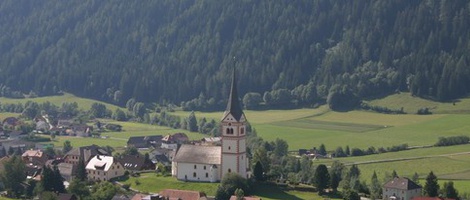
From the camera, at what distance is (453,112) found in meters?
175

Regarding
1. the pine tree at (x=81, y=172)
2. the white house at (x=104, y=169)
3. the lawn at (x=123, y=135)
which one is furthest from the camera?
the lawn at (x=123, y=135)

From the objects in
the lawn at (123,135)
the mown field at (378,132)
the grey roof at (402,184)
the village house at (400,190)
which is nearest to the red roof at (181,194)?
the village house at (400,190)

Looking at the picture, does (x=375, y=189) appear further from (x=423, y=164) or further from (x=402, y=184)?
(x=423, y=164)

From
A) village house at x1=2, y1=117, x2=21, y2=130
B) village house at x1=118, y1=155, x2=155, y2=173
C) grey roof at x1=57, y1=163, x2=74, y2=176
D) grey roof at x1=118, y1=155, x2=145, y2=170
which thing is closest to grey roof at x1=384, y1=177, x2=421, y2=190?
village house at x1=118, y1=155, x2=155, y2=173

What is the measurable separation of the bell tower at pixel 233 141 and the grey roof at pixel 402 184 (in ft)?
52.5

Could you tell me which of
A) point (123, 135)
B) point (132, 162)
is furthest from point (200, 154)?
point (123, 135)

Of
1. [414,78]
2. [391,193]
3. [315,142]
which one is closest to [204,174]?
[391,193]

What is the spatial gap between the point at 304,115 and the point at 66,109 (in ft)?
174

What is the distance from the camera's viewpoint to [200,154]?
337ft

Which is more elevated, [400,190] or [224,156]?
[224,156]

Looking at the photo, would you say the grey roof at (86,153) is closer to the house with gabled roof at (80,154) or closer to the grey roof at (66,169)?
the house with gabled roof at (80,154)

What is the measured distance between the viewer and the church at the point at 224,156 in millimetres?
100062

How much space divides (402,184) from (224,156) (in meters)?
19.7

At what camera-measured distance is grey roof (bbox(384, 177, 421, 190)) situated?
96.9 metres
